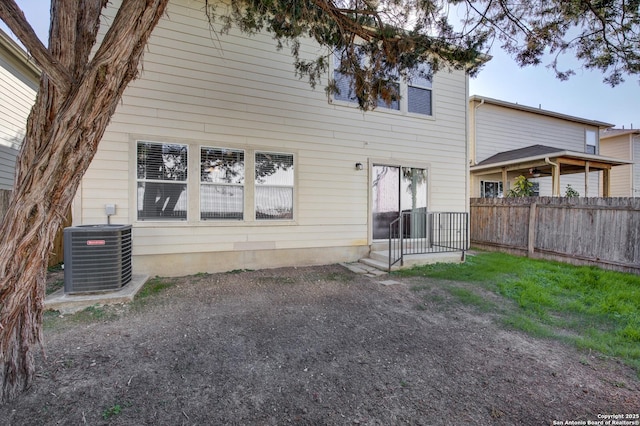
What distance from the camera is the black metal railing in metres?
7.34

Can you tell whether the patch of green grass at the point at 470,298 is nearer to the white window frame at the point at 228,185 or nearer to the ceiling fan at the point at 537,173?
the white window frame at the point at 228,185

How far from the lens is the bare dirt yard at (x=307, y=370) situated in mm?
2068

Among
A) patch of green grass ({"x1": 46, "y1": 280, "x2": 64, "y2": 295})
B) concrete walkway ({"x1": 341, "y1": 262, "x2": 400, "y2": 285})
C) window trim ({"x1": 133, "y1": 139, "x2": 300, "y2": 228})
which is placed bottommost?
concrete walkway ({"x1": 341, "y1": 262, "x2": 400, "y2": 285})

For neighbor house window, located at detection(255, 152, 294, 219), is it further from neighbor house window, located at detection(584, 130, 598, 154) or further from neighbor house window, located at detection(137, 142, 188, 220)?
neighbor house window, located at detection(584, 130, 598, 154)

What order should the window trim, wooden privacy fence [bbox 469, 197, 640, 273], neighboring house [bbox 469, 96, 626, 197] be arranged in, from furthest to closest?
neighboring house [bbox 469, 96, 626, 197] → wooden privacy fence [bbox 469, 197, 640, 273] → the window trim

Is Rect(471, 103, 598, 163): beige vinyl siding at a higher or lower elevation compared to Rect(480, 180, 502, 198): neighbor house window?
higher

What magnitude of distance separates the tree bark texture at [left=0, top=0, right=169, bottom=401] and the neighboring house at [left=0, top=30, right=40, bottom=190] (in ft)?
24.4

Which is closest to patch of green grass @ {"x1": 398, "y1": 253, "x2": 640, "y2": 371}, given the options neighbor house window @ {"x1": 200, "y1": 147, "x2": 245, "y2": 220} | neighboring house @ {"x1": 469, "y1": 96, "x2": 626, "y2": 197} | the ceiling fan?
neighbor house window @ {"x1": 200, "y1": 147, "x2": 245, "y2": 220}

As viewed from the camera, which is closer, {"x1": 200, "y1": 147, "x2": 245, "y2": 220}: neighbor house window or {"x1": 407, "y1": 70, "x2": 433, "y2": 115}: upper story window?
{"x1": 200, "y1": 147, "x2": 245, "y2": 220}: neighbor house window

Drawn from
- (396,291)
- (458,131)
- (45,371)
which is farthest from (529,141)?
(45,371)

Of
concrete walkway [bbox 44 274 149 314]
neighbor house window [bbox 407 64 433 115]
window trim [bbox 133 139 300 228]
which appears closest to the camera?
concrete walkway [bbox 44 274 149 314]

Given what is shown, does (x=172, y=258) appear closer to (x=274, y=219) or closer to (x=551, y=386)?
(x=274, y=219)

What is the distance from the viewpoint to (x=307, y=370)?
8.59 feet

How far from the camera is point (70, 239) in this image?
161 inches
